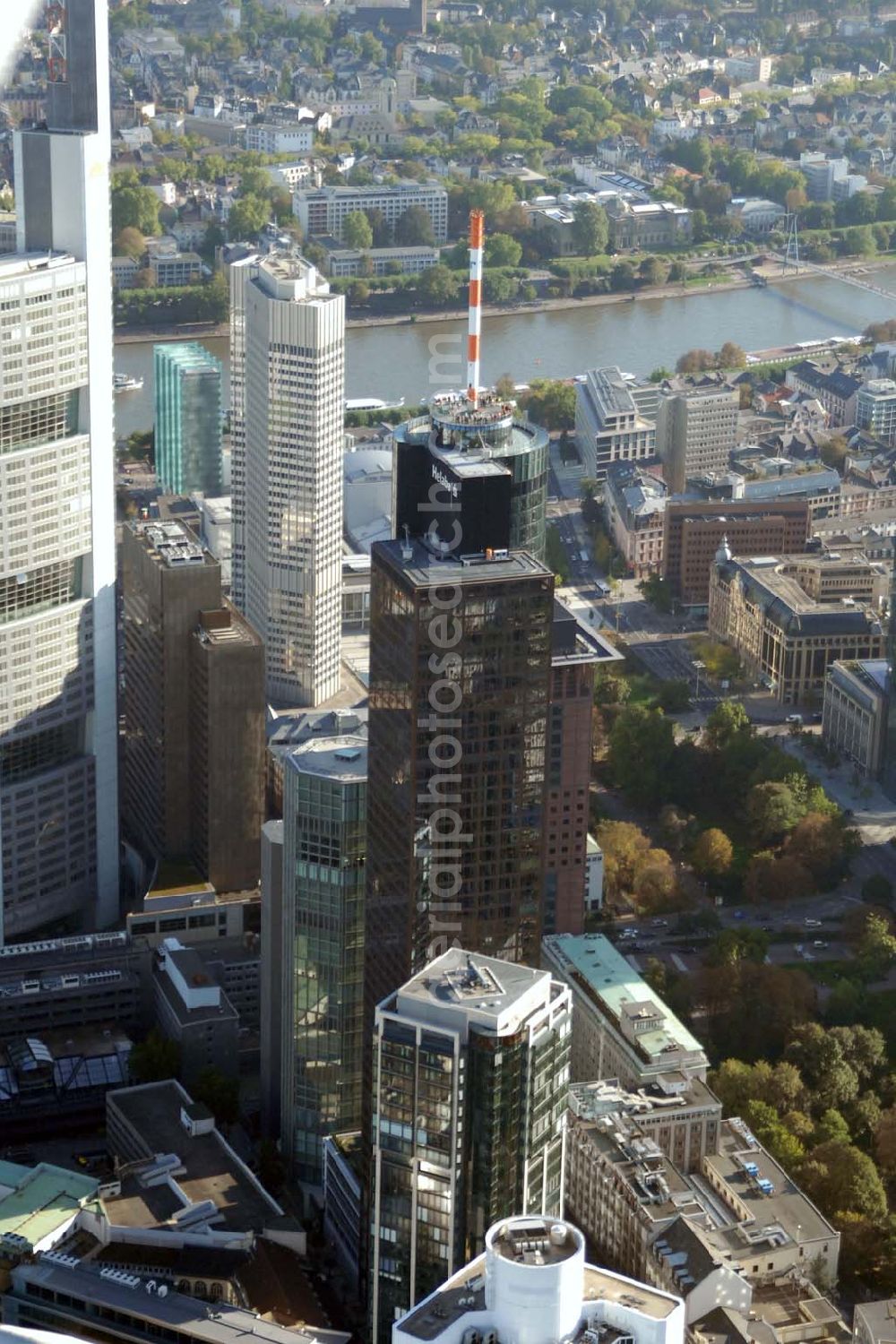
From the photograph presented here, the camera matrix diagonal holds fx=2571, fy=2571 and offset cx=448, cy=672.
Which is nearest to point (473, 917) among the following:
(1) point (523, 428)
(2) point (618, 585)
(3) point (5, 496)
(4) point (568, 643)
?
(1) point (523, 428)

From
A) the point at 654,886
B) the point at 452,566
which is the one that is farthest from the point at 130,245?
the point at 452,566

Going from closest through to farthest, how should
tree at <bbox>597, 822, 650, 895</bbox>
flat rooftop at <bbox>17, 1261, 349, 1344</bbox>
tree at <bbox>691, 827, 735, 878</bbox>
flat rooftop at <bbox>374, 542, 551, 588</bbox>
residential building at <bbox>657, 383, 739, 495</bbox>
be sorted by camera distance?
flat rooftop at <bbox>374, 542, 551, 588</bbox>
flat rooftop at <bbox>17, 1261, 349, 1344</bbox>
tree at <bbox>597, 822, 650, 895</bbox>
tree at <bbox>691, 827, 735, 878</bbox>
residential building at <bbox>657, 383, 739, 495</bbox>

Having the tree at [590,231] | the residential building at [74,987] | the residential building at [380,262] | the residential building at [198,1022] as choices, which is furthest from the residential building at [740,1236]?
the tree at [590,231]

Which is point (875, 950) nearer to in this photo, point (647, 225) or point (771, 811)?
point (771, 811)

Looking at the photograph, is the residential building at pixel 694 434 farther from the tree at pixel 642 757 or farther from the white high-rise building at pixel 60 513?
the white high-rise building at pixel 60 513

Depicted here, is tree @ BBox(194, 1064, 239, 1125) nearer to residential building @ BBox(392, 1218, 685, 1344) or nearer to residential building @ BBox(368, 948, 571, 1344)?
residential building @ BBox(368, 948, 571, 1344)

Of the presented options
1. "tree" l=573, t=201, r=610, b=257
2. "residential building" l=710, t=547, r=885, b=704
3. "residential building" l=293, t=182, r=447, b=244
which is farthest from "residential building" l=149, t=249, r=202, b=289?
"residential building" l=710, t=547, r=885, b=704

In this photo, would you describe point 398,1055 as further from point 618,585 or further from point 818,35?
point 818,35
